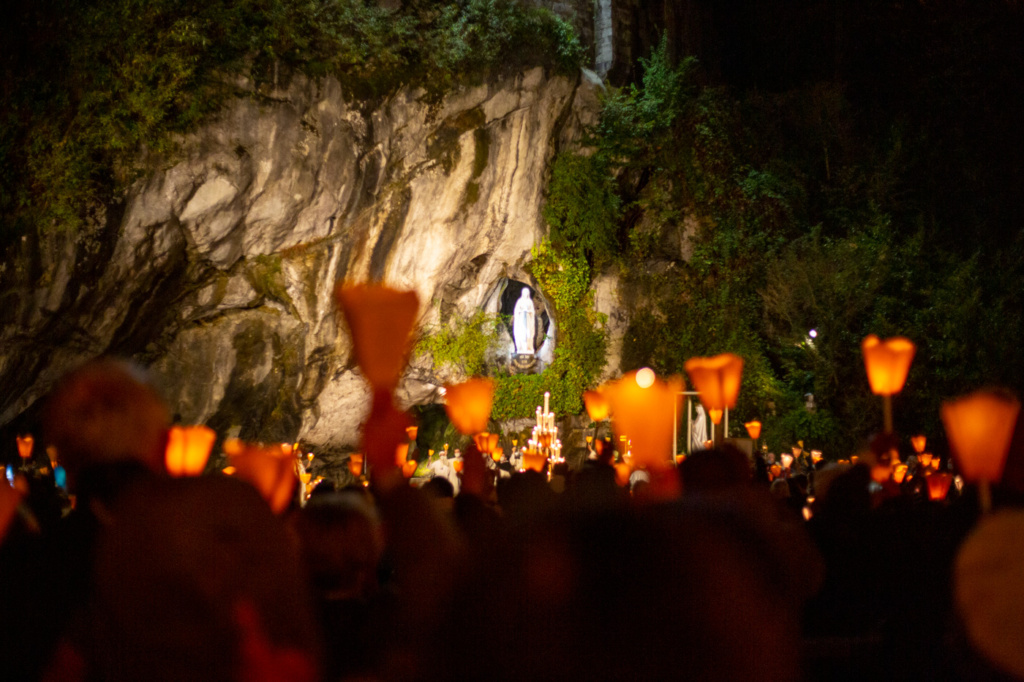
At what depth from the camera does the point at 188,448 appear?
6.33 meters

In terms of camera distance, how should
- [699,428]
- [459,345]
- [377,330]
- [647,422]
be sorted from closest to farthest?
[377,330], [647,422], [699,428], [459,345]

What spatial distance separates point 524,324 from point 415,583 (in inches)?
723

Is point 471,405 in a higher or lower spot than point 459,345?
lower

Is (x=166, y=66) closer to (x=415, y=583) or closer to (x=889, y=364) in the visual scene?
(x=889, y=364)

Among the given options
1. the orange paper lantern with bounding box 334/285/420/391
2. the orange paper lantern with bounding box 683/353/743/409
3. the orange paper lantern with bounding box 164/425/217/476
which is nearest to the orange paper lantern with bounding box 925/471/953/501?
the orange paper lantern with bounding box 683/353/743/409

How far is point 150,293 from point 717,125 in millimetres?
13466

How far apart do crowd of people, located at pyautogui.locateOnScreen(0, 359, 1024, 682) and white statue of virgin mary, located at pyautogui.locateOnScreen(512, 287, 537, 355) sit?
16.7m

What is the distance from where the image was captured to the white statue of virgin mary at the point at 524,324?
20281 mm

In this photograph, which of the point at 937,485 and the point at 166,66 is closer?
the point at 937,485

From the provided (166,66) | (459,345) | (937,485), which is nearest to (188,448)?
(937,485)

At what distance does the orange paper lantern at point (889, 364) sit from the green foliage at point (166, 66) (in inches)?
468

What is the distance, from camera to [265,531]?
5.48 ft

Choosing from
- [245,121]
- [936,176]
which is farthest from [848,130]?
[245,121]

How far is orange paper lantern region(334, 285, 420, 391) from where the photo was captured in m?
2.26
